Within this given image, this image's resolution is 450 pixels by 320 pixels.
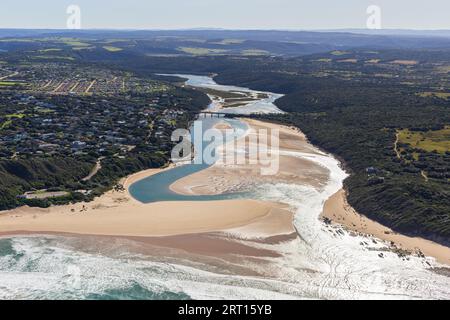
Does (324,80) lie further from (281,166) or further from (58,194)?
(58,194)

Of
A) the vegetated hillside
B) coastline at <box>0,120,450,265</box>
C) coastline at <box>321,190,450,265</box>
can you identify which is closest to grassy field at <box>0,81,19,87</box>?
the vegetated hillside

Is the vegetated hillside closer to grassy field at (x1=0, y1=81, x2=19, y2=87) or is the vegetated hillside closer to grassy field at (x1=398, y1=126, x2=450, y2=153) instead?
grassy field at (x1=398, y1=126, x2=450, y2=153)

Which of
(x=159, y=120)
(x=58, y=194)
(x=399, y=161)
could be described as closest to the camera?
(x=58, y=194)

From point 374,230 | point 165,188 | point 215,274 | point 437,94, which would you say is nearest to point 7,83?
point 165,188

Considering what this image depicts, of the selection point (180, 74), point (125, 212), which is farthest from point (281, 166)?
point (180, 74)
